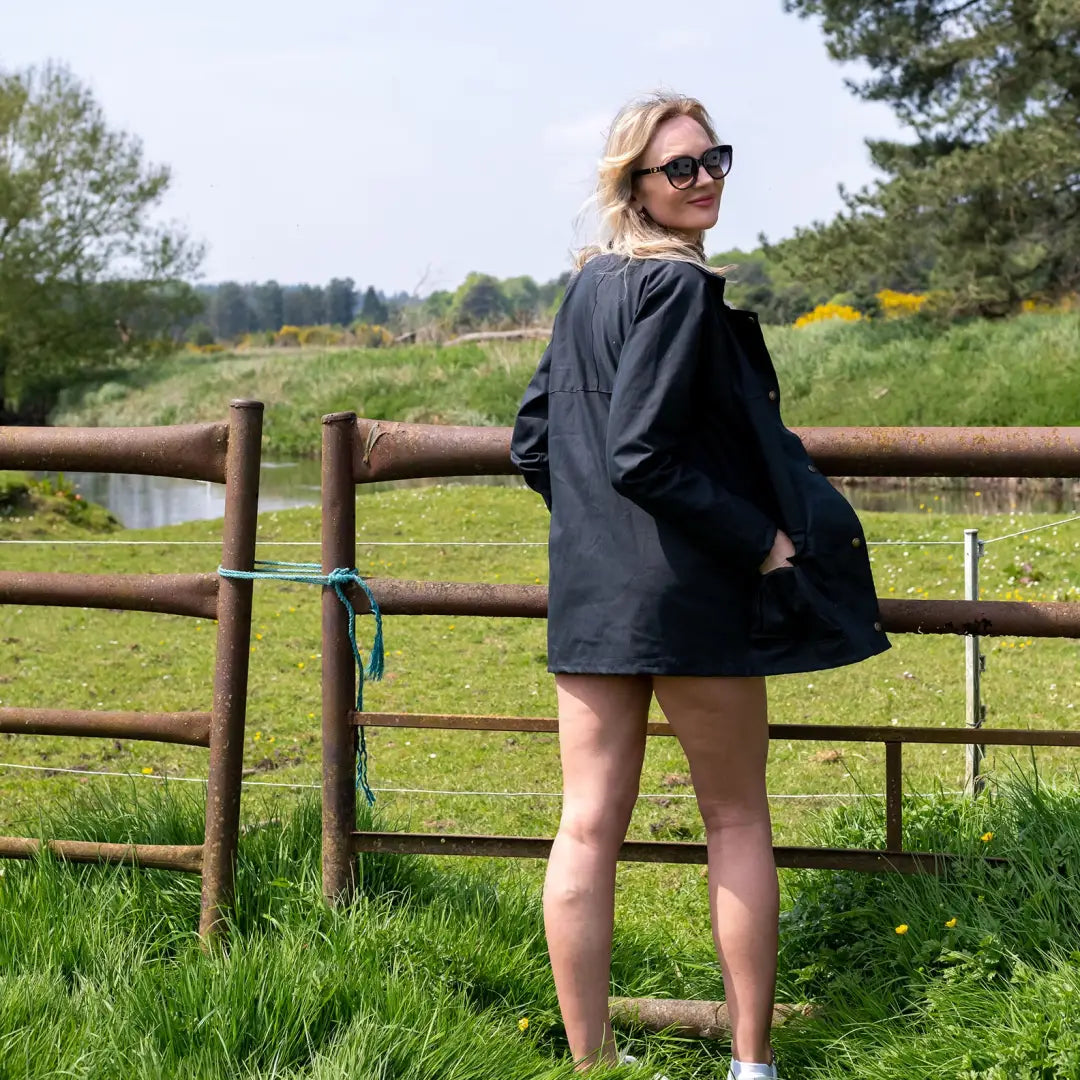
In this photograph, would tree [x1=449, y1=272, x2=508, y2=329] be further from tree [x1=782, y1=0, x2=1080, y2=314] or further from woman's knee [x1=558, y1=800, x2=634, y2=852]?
woman's knee [x1=558, y1=800, x2=634, y2=852]

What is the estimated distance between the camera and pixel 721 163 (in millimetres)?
2549

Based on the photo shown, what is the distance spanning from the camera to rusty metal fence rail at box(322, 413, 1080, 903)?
2.87 metres

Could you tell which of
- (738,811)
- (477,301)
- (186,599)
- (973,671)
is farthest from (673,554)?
(477,301)

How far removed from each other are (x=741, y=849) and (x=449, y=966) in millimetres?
733

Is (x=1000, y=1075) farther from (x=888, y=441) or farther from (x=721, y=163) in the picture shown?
(x=721, y=163)

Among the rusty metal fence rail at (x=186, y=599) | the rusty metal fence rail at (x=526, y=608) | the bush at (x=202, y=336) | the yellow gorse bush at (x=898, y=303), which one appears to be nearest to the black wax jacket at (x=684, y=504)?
the rusty metal fence rail at (x=526, y=608)

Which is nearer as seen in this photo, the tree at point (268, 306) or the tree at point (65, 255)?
the tree at point (65, 255)

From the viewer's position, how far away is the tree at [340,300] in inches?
4437

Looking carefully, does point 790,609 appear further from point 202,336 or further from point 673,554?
point 202,336

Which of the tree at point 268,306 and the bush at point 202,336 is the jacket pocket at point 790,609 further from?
the tree at point 268,306

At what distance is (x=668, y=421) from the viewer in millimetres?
2295

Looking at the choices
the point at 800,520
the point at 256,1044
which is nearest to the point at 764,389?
the point at 800,520

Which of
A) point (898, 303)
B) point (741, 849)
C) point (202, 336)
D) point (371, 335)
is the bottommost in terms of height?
point (741, 849)

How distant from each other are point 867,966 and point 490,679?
4991mm
